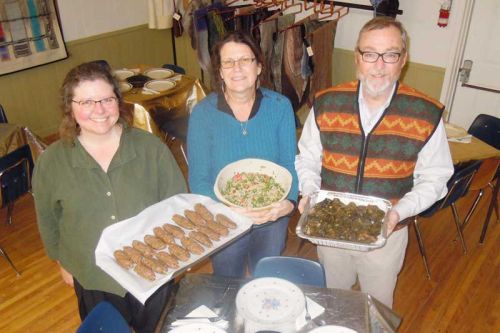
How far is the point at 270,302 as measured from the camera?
63.6 inches

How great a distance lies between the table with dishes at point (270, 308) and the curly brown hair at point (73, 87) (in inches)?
31.1

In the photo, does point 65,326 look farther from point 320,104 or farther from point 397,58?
point 397,58

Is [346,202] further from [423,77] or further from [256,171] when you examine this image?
[423,77]

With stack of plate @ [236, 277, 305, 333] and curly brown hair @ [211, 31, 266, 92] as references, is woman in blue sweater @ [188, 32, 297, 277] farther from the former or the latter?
stack of plate @ [236, 277, 305, 333]

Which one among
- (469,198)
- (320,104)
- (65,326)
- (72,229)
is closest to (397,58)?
(320,104)

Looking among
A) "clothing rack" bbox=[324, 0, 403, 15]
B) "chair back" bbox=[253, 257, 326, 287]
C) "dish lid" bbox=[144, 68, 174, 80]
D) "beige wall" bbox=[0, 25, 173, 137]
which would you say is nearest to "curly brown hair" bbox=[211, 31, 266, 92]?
"chair back" bbox=[253, 257, 326, 287]

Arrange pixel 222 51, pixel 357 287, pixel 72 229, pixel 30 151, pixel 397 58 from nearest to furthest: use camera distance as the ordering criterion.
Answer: pixel 397 58, pixel 72 229, pixel 222 51, pixel 357 287, pixel 30 151

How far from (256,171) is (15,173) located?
2016 mm

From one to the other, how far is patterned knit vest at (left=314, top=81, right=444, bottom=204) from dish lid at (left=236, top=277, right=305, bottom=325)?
0.53 m

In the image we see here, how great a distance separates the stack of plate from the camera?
61.2 inches

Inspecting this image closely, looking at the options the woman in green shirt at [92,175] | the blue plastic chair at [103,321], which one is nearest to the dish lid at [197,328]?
the blue plastic chair at [103,321]

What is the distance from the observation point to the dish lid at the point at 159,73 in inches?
173

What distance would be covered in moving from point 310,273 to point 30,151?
229 centimetres

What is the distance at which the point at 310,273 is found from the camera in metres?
2.01
